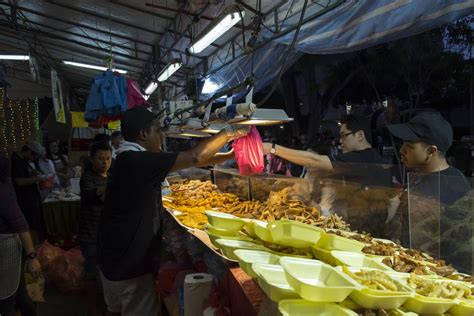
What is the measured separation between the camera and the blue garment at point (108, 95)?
19.2 ft

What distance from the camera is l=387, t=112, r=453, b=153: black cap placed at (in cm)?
259

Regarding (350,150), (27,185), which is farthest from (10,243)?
(27,185)

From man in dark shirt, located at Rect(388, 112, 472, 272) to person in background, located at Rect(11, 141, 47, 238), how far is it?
18.9 ft

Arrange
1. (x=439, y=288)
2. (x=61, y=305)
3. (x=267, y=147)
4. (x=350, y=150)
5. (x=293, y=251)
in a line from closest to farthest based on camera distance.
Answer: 1. (x=439, y=288)
2. (x=293, y=251)
3. (x=267, y=147)
4. (x=350, y=150)
5. (x=61, y=305)

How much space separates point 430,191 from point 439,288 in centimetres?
86

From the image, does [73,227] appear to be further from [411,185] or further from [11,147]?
[411,185]

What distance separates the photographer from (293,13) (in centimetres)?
538

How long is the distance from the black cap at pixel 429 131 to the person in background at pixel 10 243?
9.59 ft

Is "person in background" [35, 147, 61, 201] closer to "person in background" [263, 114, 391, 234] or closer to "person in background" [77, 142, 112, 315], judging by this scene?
"person in background" [77, 142, 112, 315]

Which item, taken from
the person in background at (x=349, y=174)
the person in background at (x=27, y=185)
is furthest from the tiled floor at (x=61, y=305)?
the person in background at (x=349, y=174)

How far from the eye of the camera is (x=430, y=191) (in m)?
2.31

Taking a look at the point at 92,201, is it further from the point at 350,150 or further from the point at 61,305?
the point at 350,150

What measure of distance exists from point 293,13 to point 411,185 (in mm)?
3677

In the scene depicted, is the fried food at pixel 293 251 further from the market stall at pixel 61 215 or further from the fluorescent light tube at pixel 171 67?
the market stall at pixel 61 215
